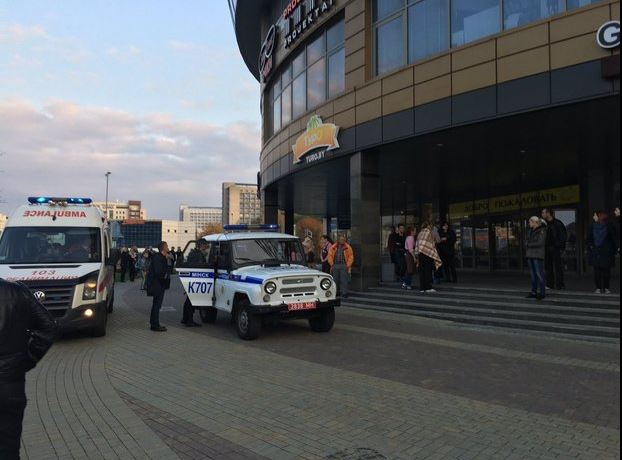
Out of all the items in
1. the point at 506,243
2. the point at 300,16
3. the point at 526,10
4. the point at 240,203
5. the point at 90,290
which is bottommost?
the point at 90,290

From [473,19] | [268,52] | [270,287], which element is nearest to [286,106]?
[268,52]

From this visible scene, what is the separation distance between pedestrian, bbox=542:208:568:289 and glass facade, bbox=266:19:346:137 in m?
8.23

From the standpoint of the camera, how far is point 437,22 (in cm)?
1351

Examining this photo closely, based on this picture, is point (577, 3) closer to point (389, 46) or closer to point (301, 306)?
point (389, 46)

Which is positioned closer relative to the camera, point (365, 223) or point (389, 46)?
point (389, 46)

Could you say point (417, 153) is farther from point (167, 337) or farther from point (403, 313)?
point (167, 337)

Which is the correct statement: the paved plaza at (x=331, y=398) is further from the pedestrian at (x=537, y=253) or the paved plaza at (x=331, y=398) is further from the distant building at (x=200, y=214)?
the distant building at (x=200, y=214)

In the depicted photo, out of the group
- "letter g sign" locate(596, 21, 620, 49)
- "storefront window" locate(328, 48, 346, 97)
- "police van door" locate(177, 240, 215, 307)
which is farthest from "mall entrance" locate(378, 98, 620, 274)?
"police van door" locate(177, 240, 215, 307)

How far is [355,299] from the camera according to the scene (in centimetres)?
1435

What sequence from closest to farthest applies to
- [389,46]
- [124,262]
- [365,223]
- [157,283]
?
[157,283] → [389,46] → [365,223] → [124,262]

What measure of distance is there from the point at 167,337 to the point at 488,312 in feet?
22.0

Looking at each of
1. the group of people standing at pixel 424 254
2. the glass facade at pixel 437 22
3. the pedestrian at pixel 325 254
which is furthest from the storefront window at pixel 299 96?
the group of people standing at pixel 424 254

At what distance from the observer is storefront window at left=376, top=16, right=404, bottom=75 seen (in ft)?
48.3

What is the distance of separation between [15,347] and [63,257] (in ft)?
25.2
